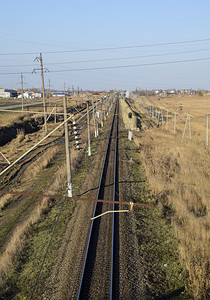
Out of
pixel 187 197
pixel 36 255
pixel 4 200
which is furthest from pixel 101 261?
pixel 4 200

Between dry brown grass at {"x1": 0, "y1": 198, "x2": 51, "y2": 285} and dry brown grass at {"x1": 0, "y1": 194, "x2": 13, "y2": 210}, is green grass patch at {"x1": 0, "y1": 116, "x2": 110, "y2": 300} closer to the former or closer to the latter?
dry brown grass at {"x1": 0, "y1": 198, "x2": 51, "y2": 285}

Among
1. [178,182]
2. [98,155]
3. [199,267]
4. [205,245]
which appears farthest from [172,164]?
[199,267]

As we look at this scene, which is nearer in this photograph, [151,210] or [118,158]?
[151,210]

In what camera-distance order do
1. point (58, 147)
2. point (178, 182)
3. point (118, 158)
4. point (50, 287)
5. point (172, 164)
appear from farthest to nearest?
point (58, 147)
point (118, 158)
point (172, 164)
point (178, 182)
point (50, 287)

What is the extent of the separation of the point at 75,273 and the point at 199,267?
363cm

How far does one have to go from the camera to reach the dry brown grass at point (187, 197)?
23.9 ft

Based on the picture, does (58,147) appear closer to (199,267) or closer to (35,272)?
(35,272)

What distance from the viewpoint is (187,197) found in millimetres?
12289

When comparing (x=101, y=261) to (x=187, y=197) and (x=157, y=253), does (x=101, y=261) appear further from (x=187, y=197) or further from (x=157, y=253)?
(x=187, y=197)

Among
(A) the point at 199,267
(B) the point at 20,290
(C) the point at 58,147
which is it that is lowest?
(B) the point at 20,290

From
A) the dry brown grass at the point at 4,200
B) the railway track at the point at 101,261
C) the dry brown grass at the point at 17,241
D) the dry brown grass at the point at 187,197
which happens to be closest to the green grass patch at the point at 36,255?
the dry brown grass at the point at 17,241

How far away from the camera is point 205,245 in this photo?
809cm

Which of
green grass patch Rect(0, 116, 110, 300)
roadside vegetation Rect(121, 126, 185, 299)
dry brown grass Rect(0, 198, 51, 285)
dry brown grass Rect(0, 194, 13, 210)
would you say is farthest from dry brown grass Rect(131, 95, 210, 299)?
dry brown grass Rect(0, 194, 13, 210)

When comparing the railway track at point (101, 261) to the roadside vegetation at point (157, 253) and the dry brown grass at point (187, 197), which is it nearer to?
the roadside vegetation at point (157, 253)
